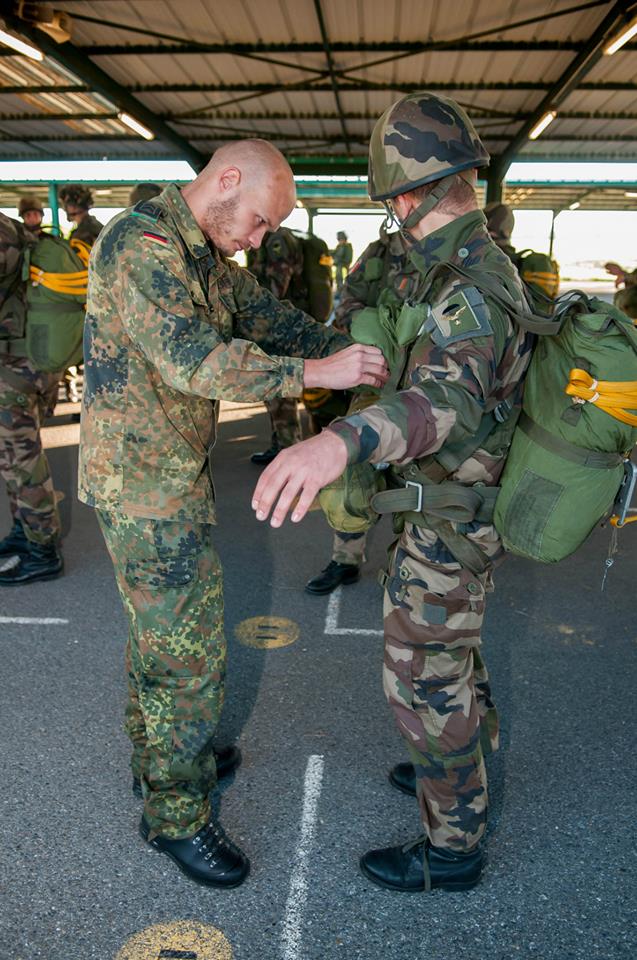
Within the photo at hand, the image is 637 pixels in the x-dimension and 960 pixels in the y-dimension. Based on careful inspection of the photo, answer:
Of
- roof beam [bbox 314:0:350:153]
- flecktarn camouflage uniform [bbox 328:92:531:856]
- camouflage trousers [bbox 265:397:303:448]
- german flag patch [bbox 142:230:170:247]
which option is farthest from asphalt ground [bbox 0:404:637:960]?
roof beam [bbox 314:0:350:153]

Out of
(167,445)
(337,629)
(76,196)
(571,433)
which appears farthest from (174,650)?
(76,196)

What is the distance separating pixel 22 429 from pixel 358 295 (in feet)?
6.93

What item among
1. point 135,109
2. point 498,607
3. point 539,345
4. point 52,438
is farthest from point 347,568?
point 135,109

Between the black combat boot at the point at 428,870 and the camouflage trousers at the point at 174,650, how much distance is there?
569 mm

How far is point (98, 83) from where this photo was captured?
9.51m

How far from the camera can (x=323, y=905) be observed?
214 centimetres

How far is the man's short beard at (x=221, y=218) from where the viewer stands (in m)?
2.03

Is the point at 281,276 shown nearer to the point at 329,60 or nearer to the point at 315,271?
the point at 315,271

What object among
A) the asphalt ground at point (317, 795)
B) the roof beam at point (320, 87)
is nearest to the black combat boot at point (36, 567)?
the asphalt ground at point (317, 795)

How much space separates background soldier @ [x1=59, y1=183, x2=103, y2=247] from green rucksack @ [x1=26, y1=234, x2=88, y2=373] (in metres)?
2.08

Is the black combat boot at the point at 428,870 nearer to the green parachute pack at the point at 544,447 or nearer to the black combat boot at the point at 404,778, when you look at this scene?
the black combat boot at the point at 404,778

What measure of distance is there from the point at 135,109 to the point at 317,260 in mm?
5542

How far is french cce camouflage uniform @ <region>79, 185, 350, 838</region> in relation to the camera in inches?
73.2

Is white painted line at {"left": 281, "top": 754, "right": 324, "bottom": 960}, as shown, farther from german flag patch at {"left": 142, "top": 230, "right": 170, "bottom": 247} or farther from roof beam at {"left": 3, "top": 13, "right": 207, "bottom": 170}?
roof beam at {"left": 3, "top": 13, "right": 207, "bottom": 170}
